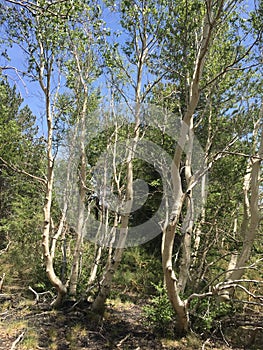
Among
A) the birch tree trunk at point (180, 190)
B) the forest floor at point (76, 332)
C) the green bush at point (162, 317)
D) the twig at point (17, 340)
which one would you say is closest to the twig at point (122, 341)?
the forest floor at point (76, 332)

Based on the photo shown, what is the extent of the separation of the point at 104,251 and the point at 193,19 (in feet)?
18.3

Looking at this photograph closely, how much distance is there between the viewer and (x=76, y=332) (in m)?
5.11

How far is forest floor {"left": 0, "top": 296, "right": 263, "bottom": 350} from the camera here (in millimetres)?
4590

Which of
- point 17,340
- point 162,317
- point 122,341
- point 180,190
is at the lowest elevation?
point 122,341

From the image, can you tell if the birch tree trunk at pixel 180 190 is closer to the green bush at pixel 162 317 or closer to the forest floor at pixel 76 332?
the green bush at pixel 162 317

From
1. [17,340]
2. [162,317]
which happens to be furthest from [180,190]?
[17,340]

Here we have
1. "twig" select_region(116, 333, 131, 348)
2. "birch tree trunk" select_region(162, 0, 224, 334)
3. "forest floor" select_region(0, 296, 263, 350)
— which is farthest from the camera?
"twig" select_region(116, 333, 131, 348)

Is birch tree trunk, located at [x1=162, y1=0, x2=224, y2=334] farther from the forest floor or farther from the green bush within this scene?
the forest floor

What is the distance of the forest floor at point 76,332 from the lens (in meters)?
4.59

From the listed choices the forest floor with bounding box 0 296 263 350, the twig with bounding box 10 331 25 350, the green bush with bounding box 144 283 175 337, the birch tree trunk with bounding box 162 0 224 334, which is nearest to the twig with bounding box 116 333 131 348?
the forest floor with bounding box 0 296 263 350

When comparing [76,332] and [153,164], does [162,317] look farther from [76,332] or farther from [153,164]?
[153,164]

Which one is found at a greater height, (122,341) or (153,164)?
(153,164)

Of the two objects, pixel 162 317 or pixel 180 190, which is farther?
pixel 162 317

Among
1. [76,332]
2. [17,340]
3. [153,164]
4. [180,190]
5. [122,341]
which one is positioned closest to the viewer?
[180,190]
